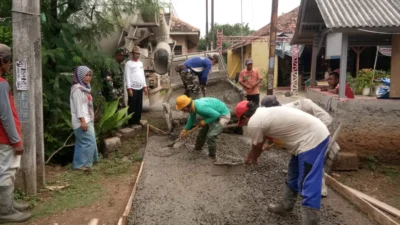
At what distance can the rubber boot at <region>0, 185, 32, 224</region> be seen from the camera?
12.8 ft

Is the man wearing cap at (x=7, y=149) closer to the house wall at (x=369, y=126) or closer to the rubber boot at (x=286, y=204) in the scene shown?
the rubber boot at (x=286, y=204)

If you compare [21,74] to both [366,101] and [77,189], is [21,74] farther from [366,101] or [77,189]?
[366,101]

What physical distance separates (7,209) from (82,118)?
6.45ft

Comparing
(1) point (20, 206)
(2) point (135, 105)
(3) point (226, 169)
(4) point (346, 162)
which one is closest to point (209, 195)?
(3) point (226, 169)

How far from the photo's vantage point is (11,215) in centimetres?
393

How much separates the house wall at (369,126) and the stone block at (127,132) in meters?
3.73

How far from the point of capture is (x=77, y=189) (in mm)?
4941

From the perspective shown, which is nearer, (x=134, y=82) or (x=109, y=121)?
(x=109, y=121)

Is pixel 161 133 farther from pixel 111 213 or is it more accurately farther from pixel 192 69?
pixel 111 213

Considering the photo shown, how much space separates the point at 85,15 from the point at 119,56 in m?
1.04

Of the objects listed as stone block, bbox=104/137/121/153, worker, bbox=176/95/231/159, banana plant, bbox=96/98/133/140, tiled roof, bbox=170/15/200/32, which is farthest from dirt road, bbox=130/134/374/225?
tiled roof, bbox=170/15/200/32

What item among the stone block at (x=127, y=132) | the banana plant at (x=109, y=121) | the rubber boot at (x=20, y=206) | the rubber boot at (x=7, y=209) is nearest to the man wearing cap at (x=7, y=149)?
the rubber boot at (x=7, y=209)

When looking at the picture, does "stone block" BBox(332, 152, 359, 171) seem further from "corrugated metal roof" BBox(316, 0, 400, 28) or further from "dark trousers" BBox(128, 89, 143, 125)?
"dark trousers" BBox(128, 89, 143, 125)

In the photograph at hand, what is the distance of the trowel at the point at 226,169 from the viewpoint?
17.1 ft
